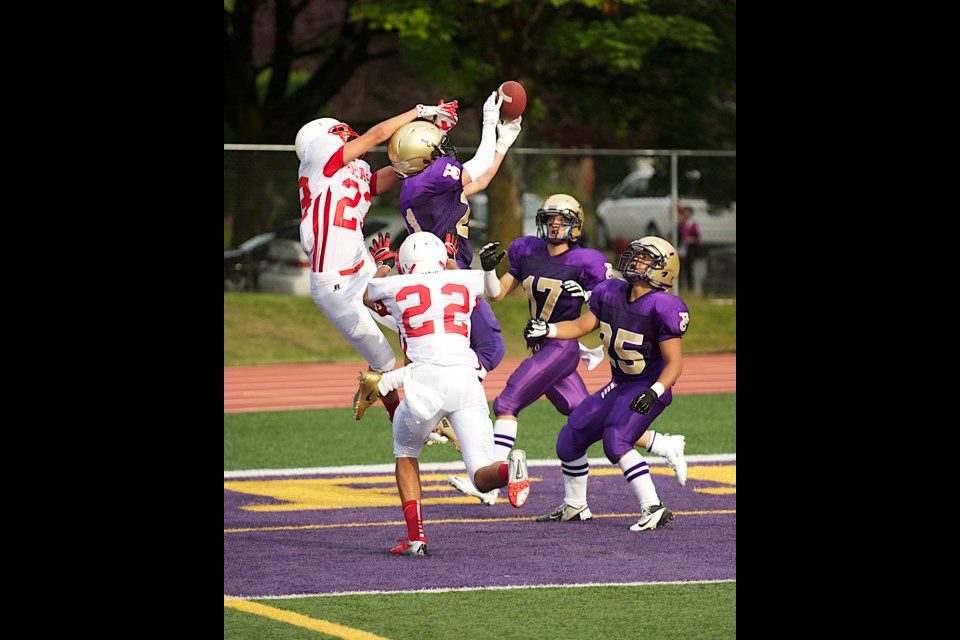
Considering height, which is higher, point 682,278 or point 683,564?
point 683,564

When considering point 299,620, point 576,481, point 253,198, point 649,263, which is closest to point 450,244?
point 649,263

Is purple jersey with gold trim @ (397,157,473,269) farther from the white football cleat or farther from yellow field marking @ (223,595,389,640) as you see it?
yellow field marking @ (223,595,389,640)

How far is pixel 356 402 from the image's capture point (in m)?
8.66

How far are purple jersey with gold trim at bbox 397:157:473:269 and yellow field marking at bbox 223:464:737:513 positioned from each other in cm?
194

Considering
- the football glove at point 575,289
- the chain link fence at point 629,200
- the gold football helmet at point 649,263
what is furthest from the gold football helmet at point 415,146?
the chain link fence at point 629,200

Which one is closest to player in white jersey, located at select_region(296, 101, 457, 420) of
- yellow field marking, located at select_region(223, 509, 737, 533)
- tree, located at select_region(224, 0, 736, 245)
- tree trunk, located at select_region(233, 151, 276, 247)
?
yellow field marking, located at select_region(223, 509, 737, 533)

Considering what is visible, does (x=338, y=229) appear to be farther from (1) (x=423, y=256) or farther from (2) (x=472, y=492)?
(2) (x=472, y=492)

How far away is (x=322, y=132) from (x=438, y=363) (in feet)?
6.33

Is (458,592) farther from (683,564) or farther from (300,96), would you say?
(300,96)

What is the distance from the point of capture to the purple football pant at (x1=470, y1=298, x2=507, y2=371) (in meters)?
10.5
